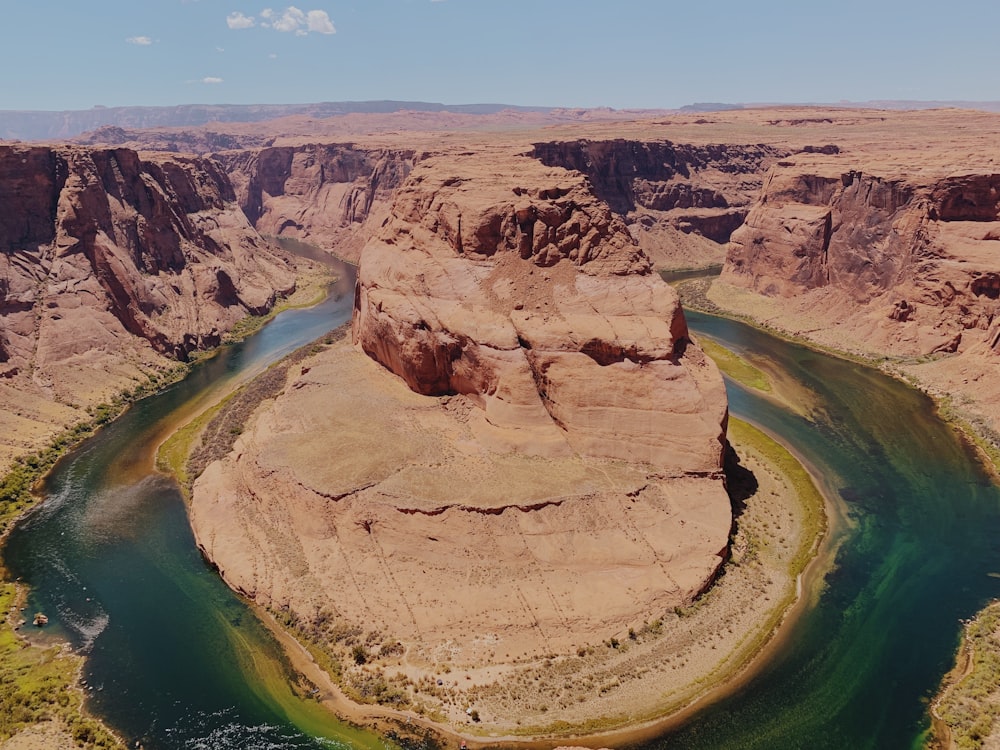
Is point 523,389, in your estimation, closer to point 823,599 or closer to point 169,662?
point 823,599

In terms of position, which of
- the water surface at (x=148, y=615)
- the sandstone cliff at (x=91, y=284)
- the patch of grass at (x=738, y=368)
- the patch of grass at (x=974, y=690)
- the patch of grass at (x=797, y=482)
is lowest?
the water surface at (x=148, y=615)

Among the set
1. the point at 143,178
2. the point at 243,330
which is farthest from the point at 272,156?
the point at 243,330

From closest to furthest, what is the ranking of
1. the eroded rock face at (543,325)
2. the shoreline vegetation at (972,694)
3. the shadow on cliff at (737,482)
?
the shoreline vegetation at (972,694) → the eroded rock face at (543,325) → the shadow on cliff at (737,482)

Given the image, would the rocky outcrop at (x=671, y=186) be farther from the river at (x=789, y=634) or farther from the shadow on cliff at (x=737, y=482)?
the shadow on cliff at (x=737, y=482)

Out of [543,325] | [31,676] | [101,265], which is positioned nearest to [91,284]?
[101,265]

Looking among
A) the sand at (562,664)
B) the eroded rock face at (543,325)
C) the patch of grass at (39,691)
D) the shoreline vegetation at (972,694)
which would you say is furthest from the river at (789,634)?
the eroded rock face at (543,325)

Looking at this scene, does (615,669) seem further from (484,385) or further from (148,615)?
(148,615)
